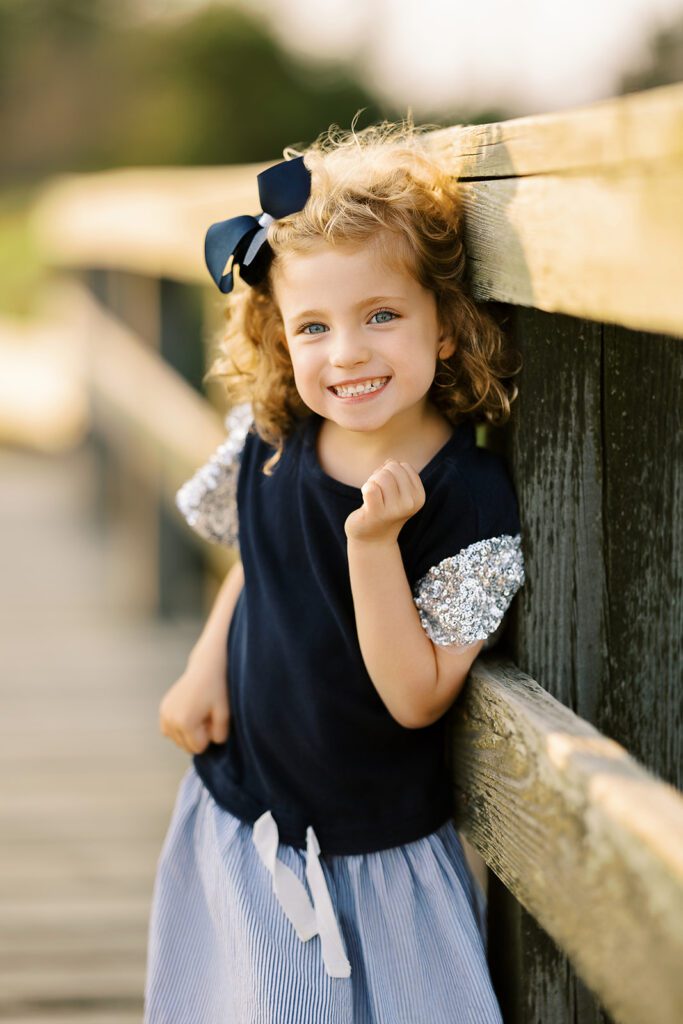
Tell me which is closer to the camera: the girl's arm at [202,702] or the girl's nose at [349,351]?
the girl's nose at [349,351]

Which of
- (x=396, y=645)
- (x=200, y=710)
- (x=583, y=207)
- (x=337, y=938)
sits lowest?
(x=337, y=938)

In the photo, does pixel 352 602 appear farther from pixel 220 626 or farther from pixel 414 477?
pixel 220 626

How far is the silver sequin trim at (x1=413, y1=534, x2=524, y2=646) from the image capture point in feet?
4.62

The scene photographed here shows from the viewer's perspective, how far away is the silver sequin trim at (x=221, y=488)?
5.89ft

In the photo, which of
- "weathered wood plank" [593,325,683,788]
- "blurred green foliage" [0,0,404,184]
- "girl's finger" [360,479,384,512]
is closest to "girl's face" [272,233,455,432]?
"girl's finger" [360,479,384,512]

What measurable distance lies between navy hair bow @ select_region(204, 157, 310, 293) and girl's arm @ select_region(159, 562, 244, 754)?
1.55 feet

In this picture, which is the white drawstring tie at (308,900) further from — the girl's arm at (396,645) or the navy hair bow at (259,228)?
the navy hair bow at (259,228)

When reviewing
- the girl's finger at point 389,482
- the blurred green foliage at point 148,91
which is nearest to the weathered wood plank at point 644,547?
the girl's finger at point 389,482

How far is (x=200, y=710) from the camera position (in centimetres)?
174

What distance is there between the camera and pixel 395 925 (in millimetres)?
1523

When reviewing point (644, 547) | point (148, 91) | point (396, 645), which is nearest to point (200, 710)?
point (396, 645)

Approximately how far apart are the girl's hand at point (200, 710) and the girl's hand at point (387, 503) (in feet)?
1.44

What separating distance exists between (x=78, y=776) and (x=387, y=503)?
7.39ft

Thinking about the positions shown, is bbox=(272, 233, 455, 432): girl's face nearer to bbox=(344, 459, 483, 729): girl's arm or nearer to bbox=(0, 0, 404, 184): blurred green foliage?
bbox=(344, 459, 483, 729): girl's arm
